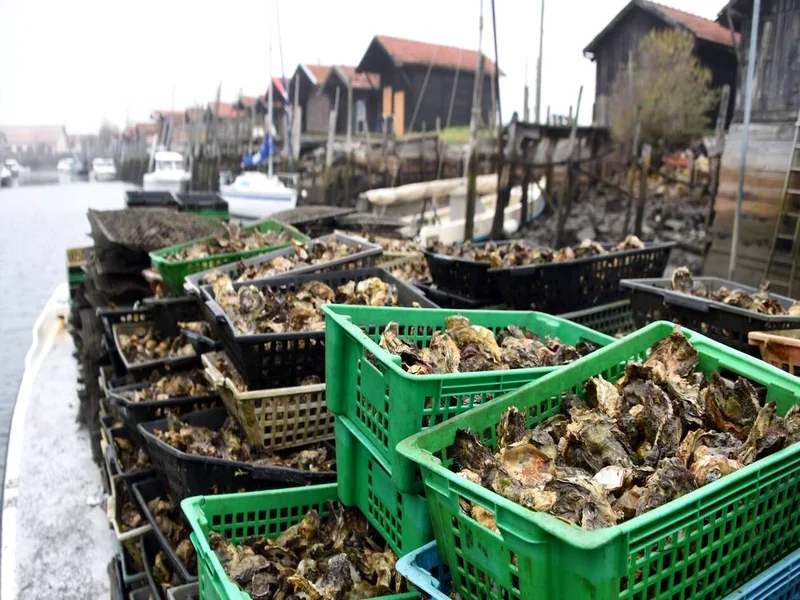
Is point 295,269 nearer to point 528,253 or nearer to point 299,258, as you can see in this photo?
point 299,258

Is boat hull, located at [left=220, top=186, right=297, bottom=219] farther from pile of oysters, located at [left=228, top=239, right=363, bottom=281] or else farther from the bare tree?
pile of oysters, located at [left=228, top=239, right=363, bottom=281]

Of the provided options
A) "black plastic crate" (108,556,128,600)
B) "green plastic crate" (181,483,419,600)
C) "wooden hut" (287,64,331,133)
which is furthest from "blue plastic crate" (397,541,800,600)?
"wooden hut" (287,64,331,133)

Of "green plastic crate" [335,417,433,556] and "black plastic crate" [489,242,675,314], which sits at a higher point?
"black plastic crate" [489,242,675,314]

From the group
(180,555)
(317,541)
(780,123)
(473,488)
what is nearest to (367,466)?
(317,541)

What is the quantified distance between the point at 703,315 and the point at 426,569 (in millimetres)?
1908

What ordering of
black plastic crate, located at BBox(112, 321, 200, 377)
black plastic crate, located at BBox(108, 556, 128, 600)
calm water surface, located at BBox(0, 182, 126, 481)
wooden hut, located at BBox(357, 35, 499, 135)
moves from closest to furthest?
black plastic crate, located at BBox(108, 556, 128, 600), black plastic crate, located at BBox(112, 321, 200, 377), calm water surface, located at BBox(0, 182, 126, 481), wooden hut, located at BBox(357, 35, 499, 135)

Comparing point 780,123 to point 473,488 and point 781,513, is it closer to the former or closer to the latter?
point 781,513

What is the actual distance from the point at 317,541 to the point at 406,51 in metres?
28.8

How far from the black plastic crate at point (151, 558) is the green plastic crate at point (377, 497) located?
1402mm

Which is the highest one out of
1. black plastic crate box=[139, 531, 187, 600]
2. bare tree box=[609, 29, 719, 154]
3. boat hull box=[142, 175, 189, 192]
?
bare tree box=[609, 29, 719, 154]

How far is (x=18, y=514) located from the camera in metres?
4.29

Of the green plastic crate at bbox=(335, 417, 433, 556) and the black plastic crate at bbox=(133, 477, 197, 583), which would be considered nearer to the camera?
the green plastic crate at bbox=(335, 417, 433, 556)

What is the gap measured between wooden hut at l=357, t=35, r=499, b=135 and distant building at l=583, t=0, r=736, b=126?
9.60 m

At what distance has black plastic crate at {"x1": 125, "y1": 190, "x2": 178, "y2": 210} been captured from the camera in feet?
27.5
